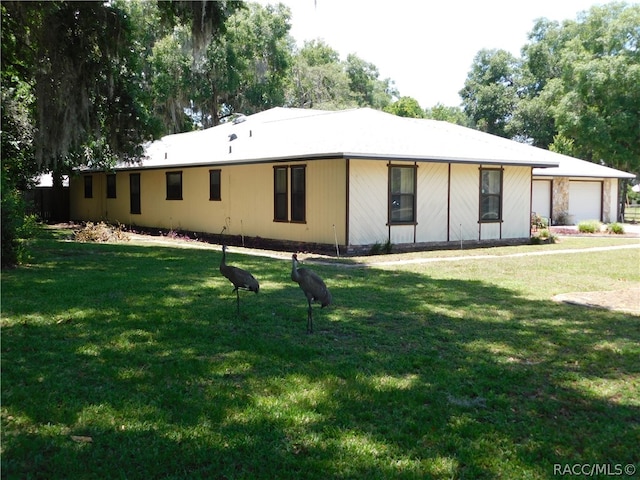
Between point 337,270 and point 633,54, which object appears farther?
point 633,54

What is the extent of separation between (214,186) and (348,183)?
6.62 meters

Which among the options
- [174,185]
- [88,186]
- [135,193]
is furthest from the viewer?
[88,186]

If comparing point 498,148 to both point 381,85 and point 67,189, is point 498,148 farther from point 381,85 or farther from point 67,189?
point 381,85

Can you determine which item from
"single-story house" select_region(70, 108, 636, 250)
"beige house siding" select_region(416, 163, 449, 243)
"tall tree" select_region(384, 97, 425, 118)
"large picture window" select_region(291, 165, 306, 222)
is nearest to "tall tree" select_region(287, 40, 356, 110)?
"tall tree" select_region(384, 97, 425, 118)

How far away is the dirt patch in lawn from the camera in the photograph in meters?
8.70

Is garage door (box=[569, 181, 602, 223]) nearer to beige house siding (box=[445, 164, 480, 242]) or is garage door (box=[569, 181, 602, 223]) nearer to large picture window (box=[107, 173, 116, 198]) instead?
beige house siding (box=[445, 164, 480, 242])

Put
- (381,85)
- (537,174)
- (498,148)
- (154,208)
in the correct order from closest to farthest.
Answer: (498,148) → (154,208) → (537,174) → (381,85)

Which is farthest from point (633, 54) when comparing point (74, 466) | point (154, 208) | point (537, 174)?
point (74, 466)

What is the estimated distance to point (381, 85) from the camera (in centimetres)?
7106

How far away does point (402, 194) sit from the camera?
16.9 meters

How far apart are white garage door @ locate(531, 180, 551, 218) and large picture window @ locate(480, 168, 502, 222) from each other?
39.0 ft

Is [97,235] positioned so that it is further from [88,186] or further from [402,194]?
[88,186]

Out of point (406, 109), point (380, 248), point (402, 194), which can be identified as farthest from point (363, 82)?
point (380, 248)

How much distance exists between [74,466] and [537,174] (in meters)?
27.8
